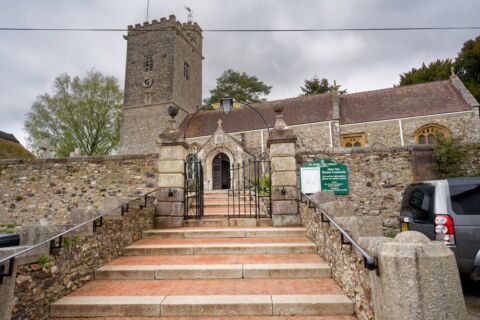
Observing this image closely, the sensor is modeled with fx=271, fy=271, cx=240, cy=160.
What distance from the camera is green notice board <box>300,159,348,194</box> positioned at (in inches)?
414

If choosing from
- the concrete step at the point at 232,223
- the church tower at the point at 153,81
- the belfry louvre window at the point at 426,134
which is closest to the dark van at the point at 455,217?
the concrete step at the point at 232,223

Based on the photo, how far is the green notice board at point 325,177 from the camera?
10.5m

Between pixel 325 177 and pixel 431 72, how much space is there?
27739mm

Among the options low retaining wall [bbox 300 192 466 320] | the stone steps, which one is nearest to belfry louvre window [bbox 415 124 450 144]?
the stone steps

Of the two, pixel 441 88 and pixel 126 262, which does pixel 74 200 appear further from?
pixel 441 88

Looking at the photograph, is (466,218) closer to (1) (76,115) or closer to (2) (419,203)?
(2) (419,203)

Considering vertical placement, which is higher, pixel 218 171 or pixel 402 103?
pixel 402 103

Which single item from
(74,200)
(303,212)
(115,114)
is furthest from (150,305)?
(115,114)

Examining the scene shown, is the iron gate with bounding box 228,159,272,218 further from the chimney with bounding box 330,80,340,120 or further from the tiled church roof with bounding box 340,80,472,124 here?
the tiled church roof with bounding box 340,80,472,124

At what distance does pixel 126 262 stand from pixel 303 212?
3848 mm

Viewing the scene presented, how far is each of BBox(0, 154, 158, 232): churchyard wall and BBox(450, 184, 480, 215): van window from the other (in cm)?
897

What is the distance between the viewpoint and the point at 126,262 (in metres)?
4.54

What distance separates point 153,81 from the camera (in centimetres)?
2933

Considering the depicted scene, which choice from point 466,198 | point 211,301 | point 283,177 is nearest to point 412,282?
point 211,301
